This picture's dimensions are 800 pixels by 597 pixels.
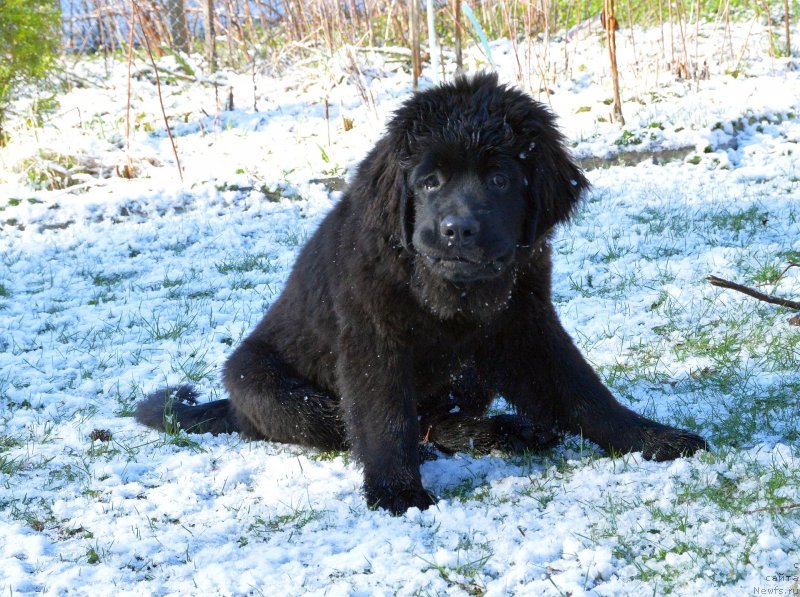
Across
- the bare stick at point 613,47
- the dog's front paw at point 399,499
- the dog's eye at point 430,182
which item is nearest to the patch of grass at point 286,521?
the dog's front paw at point 399,499

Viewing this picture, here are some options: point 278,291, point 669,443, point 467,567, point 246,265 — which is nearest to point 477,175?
point 669,443

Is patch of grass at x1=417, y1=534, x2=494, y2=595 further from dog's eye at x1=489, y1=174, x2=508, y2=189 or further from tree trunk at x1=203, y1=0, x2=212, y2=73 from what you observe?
tree trunk at x1=203, y1=0, x2=212, y2=73

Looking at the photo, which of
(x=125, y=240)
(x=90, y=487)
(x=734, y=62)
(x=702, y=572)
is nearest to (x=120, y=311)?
(x=125, y=240)

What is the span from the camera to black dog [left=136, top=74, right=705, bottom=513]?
307 centimetres

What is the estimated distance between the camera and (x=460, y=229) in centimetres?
290

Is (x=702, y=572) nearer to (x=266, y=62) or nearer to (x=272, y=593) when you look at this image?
(x=272, y=593)

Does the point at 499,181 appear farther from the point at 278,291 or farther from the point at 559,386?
the point at 278,291

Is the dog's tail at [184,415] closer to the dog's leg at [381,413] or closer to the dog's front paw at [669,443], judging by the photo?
the dog's leg at [381,413]

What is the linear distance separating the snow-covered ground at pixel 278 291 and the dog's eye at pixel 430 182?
3.53ft

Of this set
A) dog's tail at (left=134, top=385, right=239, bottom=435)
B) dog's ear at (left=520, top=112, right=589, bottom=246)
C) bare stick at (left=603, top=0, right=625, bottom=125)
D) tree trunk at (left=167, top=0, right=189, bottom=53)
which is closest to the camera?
dog's ear at (left=520, top=112, right=589, bottom=246)

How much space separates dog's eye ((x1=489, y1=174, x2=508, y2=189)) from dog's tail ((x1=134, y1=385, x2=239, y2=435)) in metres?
1.60

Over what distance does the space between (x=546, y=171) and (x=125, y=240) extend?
4.92 m

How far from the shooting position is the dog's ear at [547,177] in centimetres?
320

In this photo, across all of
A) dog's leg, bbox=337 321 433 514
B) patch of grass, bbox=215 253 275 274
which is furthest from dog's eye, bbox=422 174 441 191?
patch of grass, bbox=215 253 275 274
